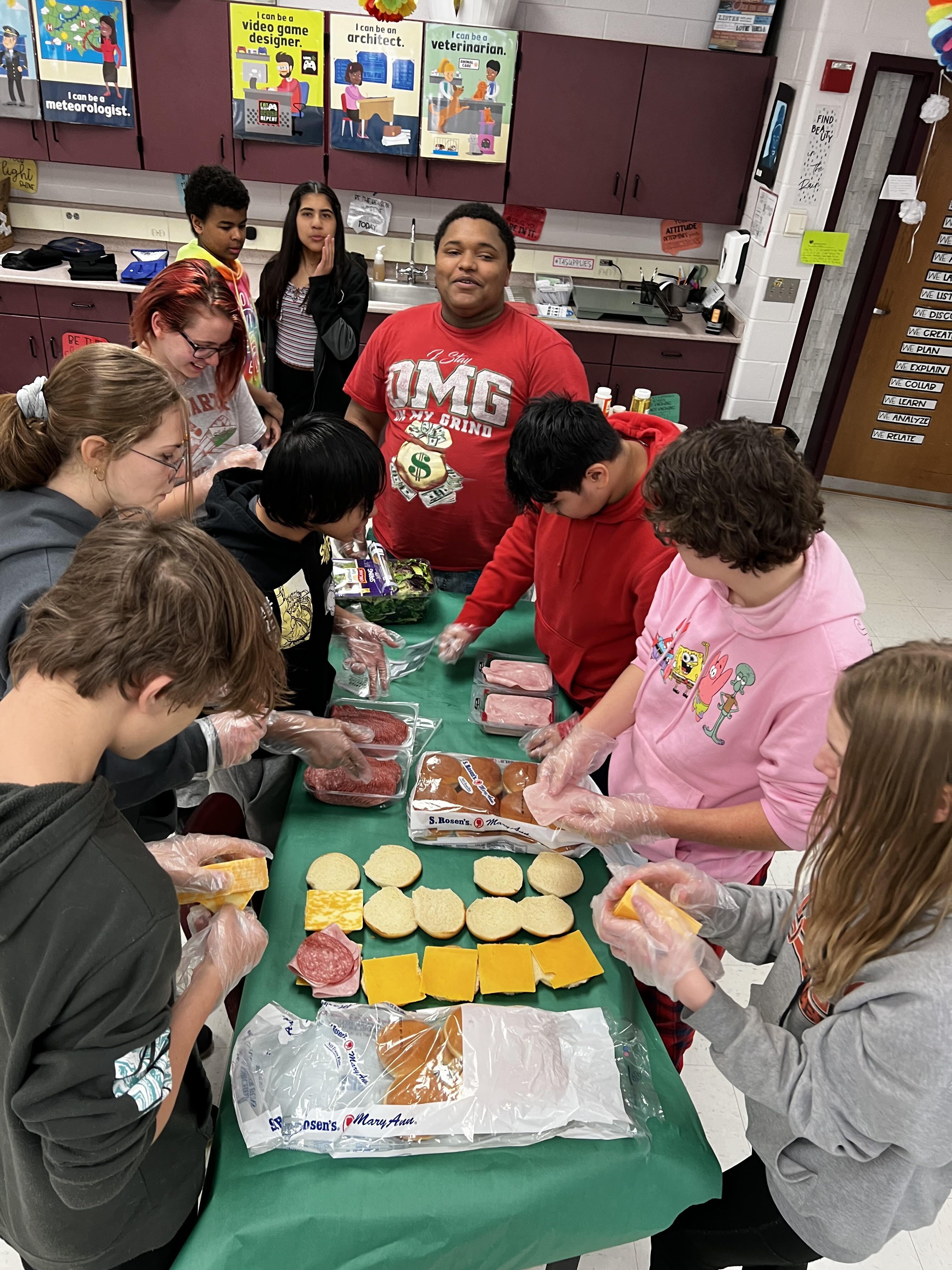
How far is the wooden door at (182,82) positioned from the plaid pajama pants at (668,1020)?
4.86 meters

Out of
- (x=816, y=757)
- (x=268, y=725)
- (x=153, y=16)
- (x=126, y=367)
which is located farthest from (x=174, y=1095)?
(x=153, y=16)

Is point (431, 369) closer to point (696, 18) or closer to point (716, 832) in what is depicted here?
point (716, 832)

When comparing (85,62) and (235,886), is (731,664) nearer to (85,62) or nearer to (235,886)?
(235,886)

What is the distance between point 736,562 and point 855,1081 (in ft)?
2.47

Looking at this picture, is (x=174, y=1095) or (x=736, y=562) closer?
(x=174, y=1095)

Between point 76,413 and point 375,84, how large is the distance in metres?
3.98

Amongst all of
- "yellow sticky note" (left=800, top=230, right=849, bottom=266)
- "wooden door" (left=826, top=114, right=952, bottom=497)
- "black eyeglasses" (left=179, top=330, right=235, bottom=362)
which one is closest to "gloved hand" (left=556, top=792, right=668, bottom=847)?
"black eyeglasses" (left=179, top=330, right=235, bottom=362)

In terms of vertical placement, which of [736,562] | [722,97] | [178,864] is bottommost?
[178,864]

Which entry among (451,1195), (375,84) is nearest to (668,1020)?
(451,1195)

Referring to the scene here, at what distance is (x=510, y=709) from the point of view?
2.03 metres

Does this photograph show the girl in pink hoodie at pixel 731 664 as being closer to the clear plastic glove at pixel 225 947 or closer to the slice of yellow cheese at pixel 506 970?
the slice of yellow cheese at pixel 506 970

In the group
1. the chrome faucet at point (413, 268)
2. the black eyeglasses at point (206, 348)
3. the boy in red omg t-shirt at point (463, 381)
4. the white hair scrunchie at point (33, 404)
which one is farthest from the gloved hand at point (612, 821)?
the chrome faucet at point (413, 268)

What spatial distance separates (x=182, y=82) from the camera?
181 inches

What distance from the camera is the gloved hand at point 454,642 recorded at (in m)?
2.20
